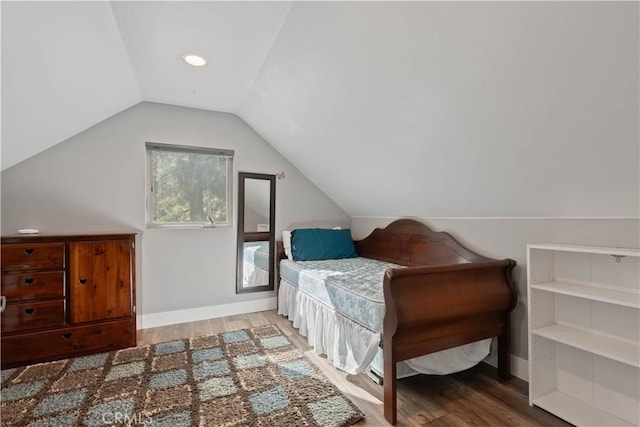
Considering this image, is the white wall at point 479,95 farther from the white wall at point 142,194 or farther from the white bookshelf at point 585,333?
the white wall at point 142,194

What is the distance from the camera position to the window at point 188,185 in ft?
10.0

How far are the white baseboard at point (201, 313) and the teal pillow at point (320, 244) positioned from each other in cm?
71

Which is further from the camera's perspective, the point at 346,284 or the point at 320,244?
the point at 320,244

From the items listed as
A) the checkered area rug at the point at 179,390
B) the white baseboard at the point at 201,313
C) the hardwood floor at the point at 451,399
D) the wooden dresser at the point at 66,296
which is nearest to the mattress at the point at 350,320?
the hardwood floor at the point at 451,399

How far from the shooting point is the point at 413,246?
290cm

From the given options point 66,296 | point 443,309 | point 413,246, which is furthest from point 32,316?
point 413,246

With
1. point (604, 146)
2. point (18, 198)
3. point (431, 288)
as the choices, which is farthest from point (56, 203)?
point (604, 146)

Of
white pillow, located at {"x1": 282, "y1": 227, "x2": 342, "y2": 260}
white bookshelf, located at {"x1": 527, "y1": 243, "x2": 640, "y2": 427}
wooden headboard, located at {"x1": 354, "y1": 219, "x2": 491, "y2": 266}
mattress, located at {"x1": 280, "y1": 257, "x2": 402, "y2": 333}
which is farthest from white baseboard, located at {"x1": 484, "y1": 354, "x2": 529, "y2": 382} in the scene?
white pillow, located at {"x1": 282, "y1": 227, "x2": 342, "y2": 260}

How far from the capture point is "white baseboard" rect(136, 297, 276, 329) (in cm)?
293

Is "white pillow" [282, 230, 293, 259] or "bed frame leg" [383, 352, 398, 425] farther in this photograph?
"white pillow" [282, 230, 293, 259]

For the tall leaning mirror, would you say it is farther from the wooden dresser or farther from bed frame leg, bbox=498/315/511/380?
bed frame leg, bbox=498/315/511/380

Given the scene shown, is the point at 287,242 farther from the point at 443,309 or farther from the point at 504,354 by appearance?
the point at 504,354

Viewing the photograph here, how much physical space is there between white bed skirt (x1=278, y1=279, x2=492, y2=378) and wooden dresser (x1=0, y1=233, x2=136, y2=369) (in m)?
1.59

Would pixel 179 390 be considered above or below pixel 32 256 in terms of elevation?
below
